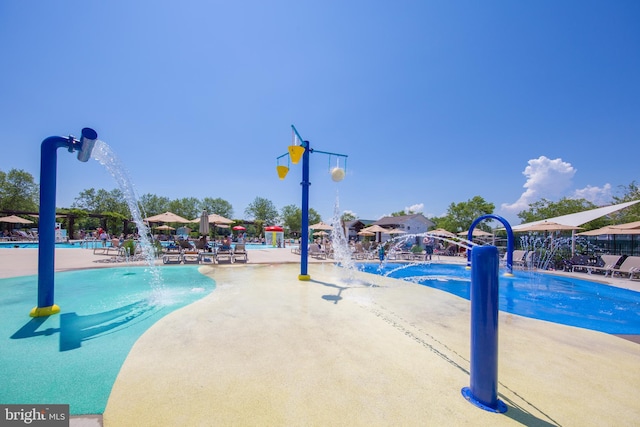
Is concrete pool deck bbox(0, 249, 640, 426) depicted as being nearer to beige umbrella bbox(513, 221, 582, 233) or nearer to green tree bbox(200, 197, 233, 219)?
beige umbrella bbox(513, 221, 582, 233)

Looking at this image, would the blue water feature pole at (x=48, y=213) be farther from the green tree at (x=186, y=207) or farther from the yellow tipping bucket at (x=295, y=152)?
the green tree at (x=186, y=207)

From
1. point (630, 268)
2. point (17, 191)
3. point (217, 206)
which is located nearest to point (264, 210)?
point (217, 206)

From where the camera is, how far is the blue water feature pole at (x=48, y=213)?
525 centimetres

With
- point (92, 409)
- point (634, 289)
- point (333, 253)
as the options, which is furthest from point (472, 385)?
point (333, 253)

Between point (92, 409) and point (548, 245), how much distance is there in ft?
83.2

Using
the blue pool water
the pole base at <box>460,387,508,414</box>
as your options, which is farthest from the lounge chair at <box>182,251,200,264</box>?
the pole base at <box>460,387,508,414</box>

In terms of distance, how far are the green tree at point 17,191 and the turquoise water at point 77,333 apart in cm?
4506

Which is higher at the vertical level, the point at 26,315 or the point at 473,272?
the point at 473,272

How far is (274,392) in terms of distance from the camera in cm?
295

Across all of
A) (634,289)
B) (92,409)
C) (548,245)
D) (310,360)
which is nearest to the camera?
(92,409)

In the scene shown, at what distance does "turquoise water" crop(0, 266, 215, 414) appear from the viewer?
294 cm

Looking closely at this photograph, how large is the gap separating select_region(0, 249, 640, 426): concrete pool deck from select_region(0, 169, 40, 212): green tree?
52147 millimetres

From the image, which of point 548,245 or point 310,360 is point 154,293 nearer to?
point 310,360

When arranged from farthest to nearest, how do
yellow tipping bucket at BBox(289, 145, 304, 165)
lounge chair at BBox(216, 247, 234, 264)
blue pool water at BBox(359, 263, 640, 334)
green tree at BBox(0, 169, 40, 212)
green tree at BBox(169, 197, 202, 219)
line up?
green tree at BBox(169, 197, 202, 219) < green tree at BBox(0, 169, 40, 212) < lounge chair at BBox(216, 247, 234, 264) < yellow tipping bucket at BBox(289, 145, 304, 165) < blue pool water at BBox(359, 263, 640, 334)
